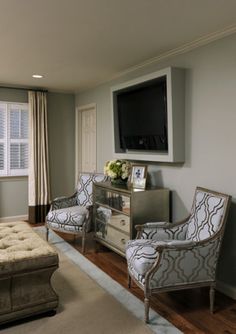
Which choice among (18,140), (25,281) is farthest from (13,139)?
(25,281)

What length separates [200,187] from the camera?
122 inches

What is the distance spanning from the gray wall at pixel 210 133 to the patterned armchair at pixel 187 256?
0.25 meters

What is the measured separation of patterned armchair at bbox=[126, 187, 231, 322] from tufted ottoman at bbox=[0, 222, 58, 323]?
0.72 meters

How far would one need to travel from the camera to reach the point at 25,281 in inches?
98.6

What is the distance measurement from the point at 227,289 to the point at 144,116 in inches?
82.8

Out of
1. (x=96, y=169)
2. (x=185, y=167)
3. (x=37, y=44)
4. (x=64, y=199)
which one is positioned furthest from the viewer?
(x=96, y=169)

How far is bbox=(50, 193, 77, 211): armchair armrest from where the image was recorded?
15.3ft

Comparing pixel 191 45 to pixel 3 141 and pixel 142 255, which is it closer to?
pixel 142 255

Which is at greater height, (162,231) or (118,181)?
(118,181)

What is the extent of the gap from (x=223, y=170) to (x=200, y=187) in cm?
28

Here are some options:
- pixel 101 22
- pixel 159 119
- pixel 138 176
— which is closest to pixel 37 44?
pixel 101 22

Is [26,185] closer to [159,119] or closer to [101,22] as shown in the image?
[159,119]

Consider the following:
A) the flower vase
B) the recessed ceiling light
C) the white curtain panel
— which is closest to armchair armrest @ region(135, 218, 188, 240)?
the flower vase

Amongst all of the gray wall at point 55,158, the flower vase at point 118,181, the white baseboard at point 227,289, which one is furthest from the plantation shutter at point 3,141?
the white baseboard at point 227,289
